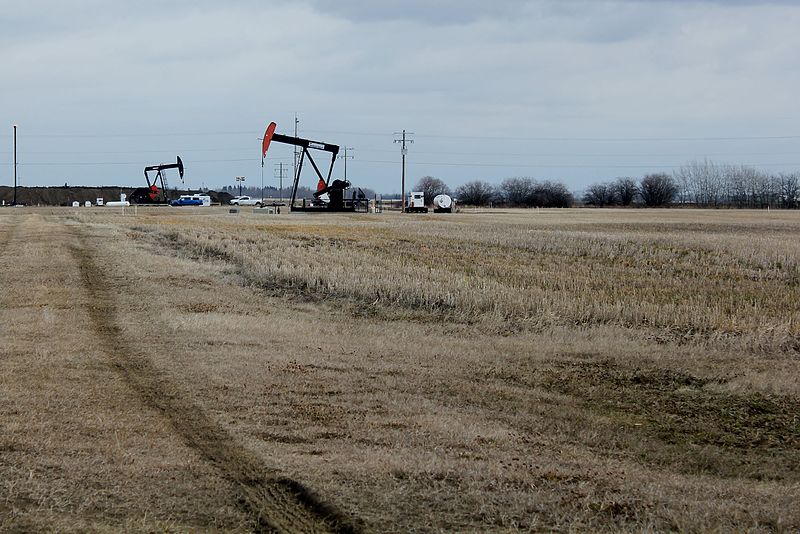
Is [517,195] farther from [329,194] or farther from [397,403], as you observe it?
[397,403]

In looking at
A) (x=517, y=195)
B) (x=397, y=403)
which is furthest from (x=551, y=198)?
(x=397, y=403)

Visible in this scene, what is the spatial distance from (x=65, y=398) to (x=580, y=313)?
9250 millimetres

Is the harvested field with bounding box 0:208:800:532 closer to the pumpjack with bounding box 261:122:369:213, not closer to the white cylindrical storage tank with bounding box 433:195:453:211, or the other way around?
the pumpjack with bounding box 261:122:369:213

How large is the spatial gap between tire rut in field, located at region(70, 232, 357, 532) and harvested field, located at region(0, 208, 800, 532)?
0.03m

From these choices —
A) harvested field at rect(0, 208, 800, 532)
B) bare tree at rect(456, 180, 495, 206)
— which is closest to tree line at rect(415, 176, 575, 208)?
bare tree at rect(456, 180, 495, 206)

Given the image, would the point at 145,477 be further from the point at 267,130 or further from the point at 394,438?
the point at 267,130

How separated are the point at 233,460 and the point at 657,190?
146 metres

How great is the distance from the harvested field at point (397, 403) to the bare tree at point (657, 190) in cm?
12845

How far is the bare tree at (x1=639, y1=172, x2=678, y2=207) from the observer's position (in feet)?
478

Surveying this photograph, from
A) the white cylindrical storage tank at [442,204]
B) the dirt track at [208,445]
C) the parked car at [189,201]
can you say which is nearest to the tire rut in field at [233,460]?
the dirt track at [208,445]

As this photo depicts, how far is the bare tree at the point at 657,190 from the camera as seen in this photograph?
146 meters

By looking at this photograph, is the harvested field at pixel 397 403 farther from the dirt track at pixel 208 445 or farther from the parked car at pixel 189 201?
the parked car at pixel 189 201

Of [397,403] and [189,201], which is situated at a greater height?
[189,201]

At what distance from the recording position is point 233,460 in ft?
24.6
